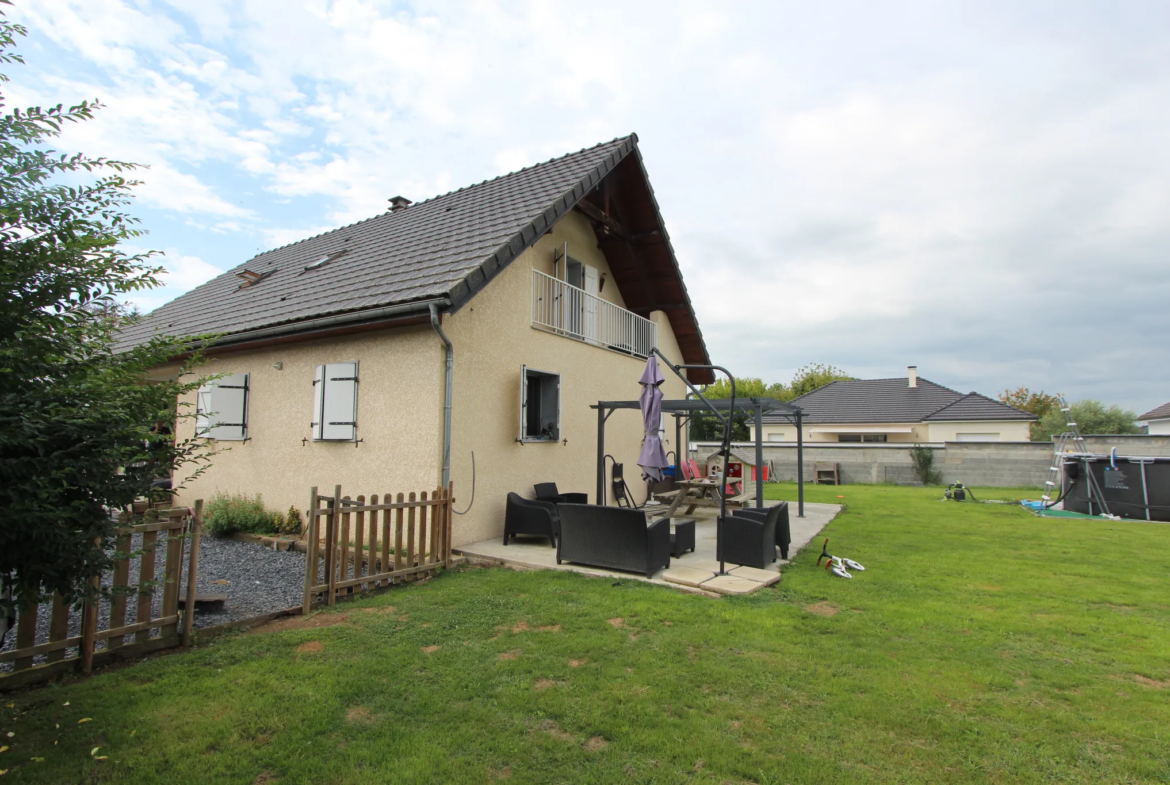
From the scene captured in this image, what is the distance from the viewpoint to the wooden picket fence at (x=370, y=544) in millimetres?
4895

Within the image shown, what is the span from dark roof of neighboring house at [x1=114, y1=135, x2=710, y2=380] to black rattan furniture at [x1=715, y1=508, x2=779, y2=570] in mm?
4171

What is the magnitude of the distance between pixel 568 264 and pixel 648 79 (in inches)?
137

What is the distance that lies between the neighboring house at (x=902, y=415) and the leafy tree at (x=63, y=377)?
1089 inches

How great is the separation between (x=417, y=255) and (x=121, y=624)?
20.7 ft

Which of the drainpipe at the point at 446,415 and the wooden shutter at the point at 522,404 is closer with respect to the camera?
the drainpipe at the point at 446,415

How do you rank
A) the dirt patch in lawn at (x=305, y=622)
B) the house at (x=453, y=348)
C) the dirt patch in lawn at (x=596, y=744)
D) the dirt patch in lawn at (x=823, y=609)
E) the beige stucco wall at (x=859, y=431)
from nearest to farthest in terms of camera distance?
the dirt patch in lawn at (x=596, y=744) < the dirt patch in lawn at (x=305, y=622) < the dirt patch in lawn at (x=823, y=609) < the house at (x=453, y=348) < the beige stucco wall at (x=859, y=431)

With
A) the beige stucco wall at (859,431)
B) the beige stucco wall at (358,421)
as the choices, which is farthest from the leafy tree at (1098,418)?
the beige stucco wall at (358,421)

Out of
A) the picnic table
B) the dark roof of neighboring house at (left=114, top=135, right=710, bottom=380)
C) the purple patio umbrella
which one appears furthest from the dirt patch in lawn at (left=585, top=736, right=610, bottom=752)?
the picnic table

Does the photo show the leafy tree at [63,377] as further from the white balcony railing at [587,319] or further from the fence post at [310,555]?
the white balcony railing at [587,319]

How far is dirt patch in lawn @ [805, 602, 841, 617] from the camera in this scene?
496cm

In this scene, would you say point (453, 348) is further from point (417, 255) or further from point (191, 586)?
point (191, 586)

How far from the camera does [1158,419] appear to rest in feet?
131

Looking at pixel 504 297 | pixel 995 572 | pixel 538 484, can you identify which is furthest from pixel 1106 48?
pixel 538 484

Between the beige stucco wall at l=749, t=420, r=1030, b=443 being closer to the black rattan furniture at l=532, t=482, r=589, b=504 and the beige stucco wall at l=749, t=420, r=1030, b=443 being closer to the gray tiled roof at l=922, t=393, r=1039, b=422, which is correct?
the gray tiled roof at l=922, t=393, r=1039, b=422
